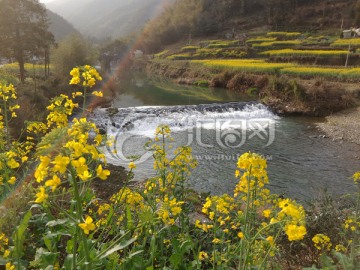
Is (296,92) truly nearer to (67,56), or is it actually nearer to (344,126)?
(344,126)

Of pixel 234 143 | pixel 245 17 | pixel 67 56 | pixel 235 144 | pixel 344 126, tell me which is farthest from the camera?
pixel 245 17

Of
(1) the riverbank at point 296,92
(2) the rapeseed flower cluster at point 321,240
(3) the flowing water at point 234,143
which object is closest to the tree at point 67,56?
(3) the flowing water at point 234,143

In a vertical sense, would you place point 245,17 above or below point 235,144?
above

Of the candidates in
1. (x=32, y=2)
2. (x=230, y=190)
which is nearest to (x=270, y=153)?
(x=230, y=190)

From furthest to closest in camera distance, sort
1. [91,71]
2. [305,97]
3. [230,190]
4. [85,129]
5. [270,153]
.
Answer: [305,97]
[270,153]
[230,190]
[91,71]
[85,129]

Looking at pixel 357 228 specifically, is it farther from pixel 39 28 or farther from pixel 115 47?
pixel 115 47

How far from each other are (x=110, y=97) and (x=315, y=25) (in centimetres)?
3261

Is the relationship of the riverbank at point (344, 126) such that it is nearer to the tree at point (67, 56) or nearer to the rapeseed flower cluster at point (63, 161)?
the rapeseed flower cluster at point (63, 161)

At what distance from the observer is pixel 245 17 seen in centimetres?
5069

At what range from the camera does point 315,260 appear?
295cm

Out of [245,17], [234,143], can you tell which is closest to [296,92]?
[234,143]

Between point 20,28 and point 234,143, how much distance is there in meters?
11.5

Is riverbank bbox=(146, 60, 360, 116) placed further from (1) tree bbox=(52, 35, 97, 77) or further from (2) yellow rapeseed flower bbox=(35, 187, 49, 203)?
(2) yellow rapeseed flower bbox=(35, 187, 49, 203)

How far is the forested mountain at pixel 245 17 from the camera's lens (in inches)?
1598
